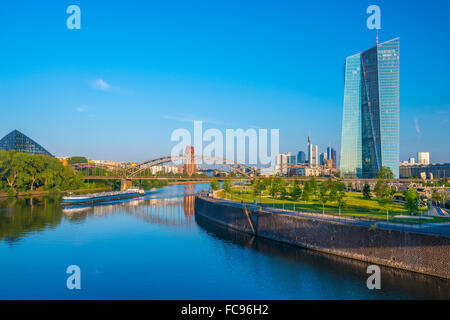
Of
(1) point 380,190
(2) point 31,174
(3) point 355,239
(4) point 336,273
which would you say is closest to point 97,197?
(2) point 31,174

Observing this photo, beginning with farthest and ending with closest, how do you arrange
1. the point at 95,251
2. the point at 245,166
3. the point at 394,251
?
the point at 245,166 → the point at 95,251 → the point at 394,251

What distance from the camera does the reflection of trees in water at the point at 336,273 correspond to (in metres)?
→ 19.5

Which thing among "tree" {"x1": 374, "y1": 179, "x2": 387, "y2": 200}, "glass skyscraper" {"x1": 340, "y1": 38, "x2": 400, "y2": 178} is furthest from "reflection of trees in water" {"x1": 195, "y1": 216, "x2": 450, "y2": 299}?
"glass skyscraper" {"x1": 340, "y1": 38, "x2": 400, "y2": 178}

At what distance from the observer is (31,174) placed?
271 feet

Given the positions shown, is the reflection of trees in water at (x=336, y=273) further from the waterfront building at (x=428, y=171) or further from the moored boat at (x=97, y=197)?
the waterfront building at (x=428, y=171)

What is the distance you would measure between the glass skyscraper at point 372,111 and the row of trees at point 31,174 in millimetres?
87549

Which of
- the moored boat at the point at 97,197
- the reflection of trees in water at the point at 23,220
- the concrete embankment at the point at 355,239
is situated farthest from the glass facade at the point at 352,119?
the reflection of trees in water at the point at 23,220

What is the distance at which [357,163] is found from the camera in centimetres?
11138

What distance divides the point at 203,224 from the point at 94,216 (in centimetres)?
1848

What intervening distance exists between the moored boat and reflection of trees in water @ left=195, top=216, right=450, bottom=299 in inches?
1839

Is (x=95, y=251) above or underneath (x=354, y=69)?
underneath

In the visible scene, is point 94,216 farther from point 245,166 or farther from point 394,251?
point 245,166

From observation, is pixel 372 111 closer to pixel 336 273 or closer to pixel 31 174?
pixel 336 273
